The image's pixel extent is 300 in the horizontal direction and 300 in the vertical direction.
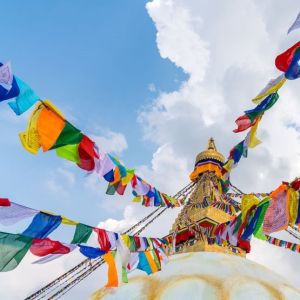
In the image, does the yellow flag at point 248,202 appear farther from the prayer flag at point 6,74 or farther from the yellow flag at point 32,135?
the prayer flag at point 6,74

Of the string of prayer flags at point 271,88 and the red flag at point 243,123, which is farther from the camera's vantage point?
the red flag at point 243,123

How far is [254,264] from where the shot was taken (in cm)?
834

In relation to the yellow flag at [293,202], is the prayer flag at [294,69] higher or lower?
higher

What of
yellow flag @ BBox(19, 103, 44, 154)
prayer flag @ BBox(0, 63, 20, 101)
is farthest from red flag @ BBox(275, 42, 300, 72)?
prayer flag @ BBox(0, 63, 20, 101)

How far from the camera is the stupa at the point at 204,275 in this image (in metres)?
6.54

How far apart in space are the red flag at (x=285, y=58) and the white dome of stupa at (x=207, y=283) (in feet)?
14.0

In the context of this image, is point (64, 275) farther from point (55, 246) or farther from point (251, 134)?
point (251, 134)

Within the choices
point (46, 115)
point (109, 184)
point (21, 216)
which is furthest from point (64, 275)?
point (46, 115)

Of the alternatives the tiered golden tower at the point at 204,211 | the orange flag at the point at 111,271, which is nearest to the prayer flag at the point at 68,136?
the orange flag at the point at 111,271

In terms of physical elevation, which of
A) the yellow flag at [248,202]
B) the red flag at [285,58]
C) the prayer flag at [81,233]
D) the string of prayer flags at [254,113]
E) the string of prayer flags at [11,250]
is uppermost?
the string of prayer flags at [254,113]

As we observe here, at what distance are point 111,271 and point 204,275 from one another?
10.6 feet

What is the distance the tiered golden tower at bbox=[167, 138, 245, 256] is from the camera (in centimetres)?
920

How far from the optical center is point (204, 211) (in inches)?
407

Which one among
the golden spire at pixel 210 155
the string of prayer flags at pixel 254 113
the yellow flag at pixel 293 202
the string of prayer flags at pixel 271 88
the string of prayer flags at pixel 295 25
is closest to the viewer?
the string of prayer flags at pixel 295 25
